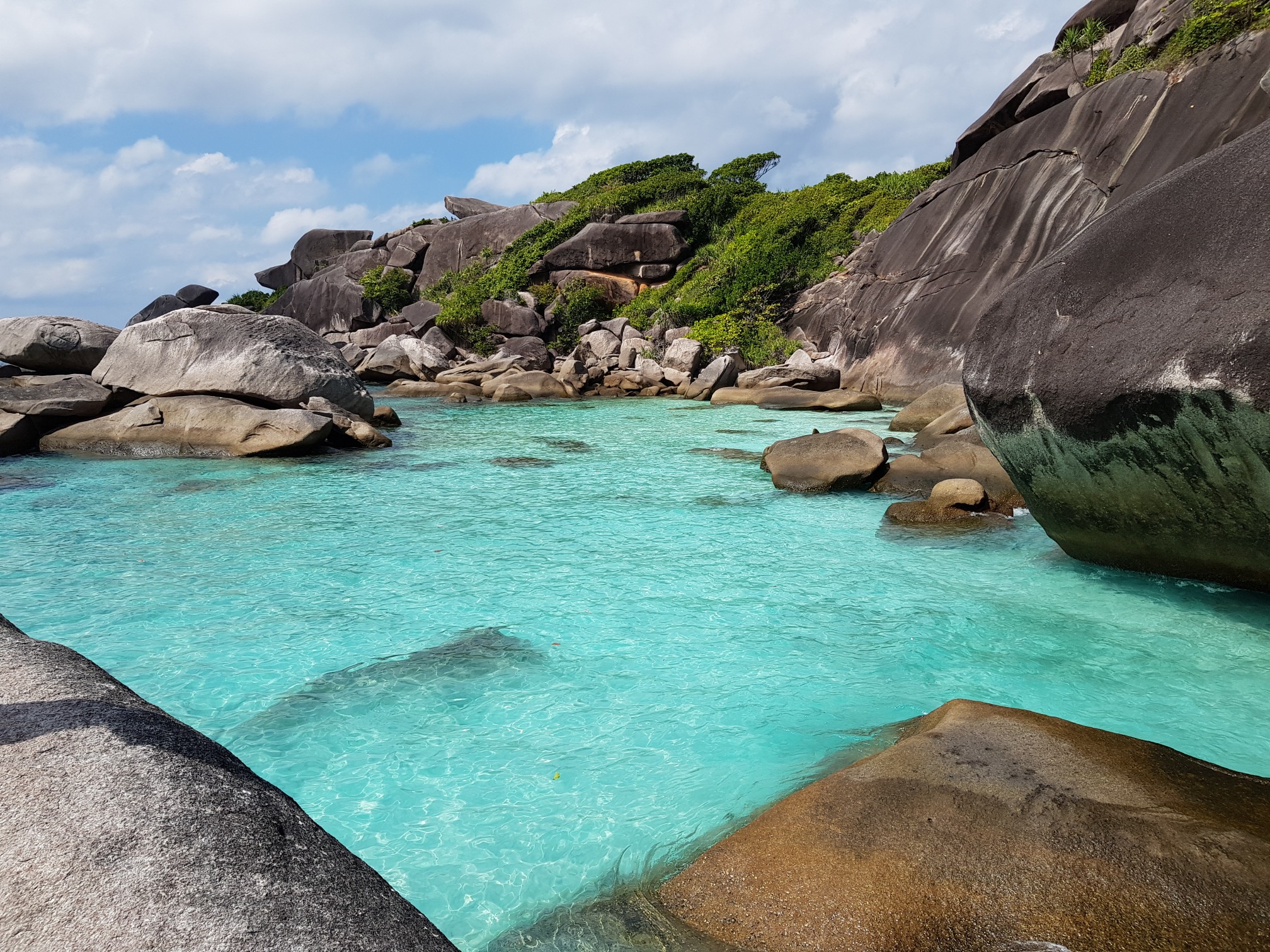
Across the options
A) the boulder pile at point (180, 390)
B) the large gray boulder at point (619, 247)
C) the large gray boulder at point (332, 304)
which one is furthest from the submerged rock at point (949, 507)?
the large gray boulder at point (332, 304)

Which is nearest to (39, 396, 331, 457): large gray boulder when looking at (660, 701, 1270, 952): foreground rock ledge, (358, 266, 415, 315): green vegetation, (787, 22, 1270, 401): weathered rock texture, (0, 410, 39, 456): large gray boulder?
(0, 410, 39, 456): large gray boulder

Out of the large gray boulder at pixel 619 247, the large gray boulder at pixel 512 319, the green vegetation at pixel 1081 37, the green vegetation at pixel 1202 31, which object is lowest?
the large gray boulder at pixel 512 319

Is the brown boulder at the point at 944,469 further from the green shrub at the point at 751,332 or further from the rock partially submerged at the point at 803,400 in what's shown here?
the green shrub at the point at 751,332

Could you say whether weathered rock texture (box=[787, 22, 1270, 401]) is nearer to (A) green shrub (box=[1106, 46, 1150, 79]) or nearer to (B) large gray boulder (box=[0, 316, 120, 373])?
(A) green shrub (box=[1106, 46, 1150, 79])

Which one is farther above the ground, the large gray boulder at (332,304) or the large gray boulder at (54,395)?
the large gray boulder at (332,304)

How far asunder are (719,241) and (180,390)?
24147 mm

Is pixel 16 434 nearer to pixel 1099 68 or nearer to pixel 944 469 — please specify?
pixel 944 469

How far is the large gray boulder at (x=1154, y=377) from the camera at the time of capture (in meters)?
4.38

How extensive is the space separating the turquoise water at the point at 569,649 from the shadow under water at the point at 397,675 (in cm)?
2

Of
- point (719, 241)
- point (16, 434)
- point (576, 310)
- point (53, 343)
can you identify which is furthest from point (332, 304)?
point (16, 434)

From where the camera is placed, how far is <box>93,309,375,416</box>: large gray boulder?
1304 cm

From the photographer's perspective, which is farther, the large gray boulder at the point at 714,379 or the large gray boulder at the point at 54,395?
the large gray boulder at the point at 714,379

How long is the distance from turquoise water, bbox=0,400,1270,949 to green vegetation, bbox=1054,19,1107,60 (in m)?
16.6

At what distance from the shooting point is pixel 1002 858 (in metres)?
2.52
